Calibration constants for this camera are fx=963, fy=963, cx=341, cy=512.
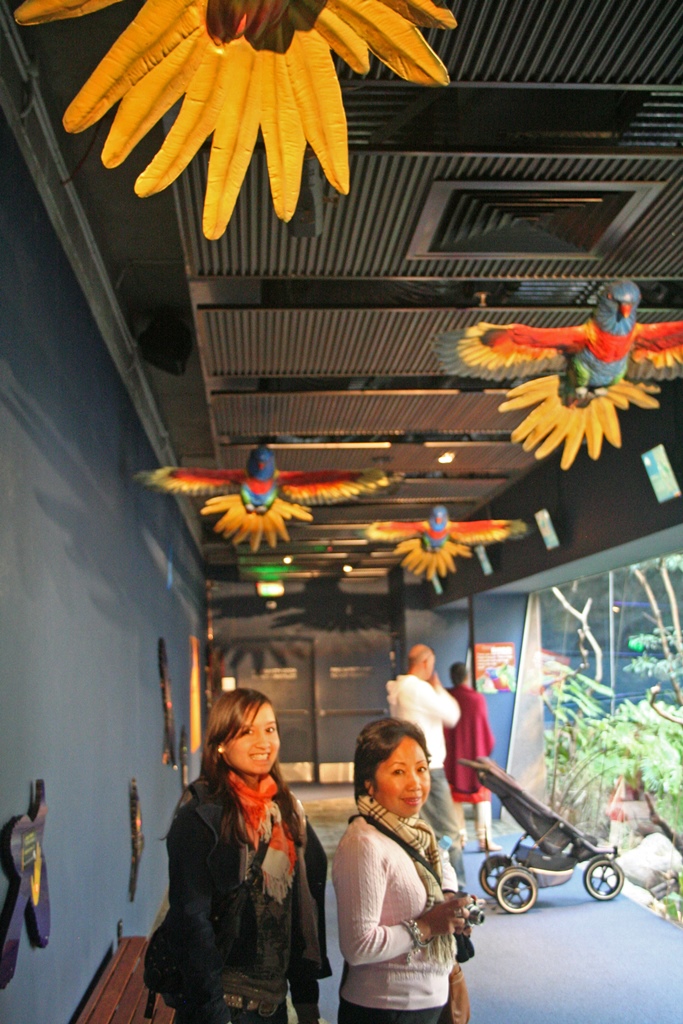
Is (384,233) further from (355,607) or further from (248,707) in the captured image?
(355,607)

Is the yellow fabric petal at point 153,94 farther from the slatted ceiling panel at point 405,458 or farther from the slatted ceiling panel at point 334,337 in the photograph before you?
the slatted ceiling panel at point 405,458

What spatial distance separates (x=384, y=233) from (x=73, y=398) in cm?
133

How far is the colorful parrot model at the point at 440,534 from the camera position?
7602 millimetres

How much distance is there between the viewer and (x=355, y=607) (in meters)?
15.4

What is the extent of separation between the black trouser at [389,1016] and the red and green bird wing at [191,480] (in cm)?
318

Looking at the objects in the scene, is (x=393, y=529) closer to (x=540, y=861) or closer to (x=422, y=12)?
(x=540, y=861)

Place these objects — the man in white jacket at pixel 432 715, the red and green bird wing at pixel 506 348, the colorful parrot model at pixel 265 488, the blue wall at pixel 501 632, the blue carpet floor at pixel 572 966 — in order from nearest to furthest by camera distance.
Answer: the red and green bird wing at pixel 506 348 < the blue carpet floor at pixel 572 966 < the colorful parrot model at pixel 265 488 < the man in white jacket at pixel 432 715 < the blue wall at pixel 501 632

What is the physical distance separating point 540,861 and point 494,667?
4.43 meters

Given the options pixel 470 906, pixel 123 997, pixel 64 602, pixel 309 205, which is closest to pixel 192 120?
pixel 470 906

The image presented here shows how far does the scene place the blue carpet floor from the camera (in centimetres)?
422

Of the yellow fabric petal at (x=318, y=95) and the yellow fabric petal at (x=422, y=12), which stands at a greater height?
the yellow fabric petal at (x=422, y=12)

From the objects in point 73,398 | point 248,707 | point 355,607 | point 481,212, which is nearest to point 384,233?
point 481,212

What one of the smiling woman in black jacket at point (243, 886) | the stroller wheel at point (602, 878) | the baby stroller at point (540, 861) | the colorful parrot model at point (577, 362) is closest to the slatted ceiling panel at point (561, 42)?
the colorful parrot model at point (577, 362)

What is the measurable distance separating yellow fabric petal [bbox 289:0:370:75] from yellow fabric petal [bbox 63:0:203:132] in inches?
4.4
